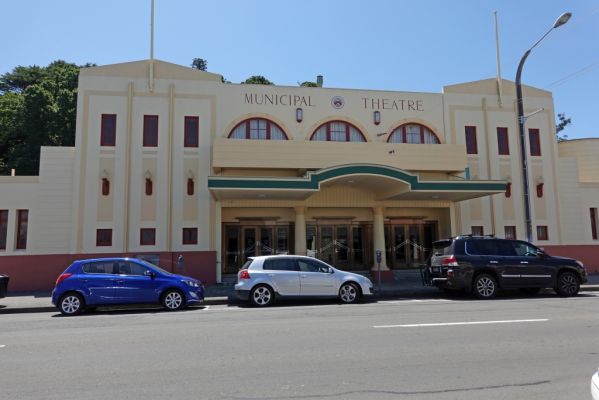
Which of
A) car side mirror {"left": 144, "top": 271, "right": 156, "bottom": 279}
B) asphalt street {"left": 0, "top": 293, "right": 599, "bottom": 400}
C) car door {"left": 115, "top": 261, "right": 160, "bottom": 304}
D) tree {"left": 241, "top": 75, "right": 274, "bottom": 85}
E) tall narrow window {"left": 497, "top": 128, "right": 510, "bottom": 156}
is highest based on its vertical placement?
tree {"left": 241, "top": 75, "right": 274, "bottom": 85}

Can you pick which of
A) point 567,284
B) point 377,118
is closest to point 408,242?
point 377,118

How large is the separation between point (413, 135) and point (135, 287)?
14.8 meters

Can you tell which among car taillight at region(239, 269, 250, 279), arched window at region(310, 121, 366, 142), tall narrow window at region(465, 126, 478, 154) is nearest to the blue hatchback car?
car taillight at region(239, 269, 250, 279)

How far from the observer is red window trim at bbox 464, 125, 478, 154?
22.5 meters

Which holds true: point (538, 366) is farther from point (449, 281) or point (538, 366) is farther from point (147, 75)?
point (147, 75)

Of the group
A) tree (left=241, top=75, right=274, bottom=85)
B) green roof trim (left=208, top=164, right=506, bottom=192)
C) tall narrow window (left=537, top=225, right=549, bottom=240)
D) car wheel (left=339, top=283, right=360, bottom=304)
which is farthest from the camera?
tree (left=241, top=75, right=274, bottom=85)

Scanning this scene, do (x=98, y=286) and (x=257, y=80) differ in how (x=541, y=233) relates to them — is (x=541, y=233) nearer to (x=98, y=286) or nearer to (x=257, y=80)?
(x=98, y=286)

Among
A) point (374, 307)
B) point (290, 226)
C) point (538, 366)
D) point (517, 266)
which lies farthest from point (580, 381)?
point (290, 226)

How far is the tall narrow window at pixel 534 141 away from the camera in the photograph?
23109 mm

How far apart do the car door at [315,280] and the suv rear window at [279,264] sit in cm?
21

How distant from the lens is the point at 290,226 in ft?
70.9

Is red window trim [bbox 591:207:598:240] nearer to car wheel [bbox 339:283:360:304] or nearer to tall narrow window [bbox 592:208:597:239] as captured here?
tall narrow window [bbox 592:208:597:239]

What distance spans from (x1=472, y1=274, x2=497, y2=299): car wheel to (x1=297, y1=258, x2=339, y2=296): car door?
425 centimetres

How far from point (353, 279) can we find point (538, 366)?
787 centimetres
